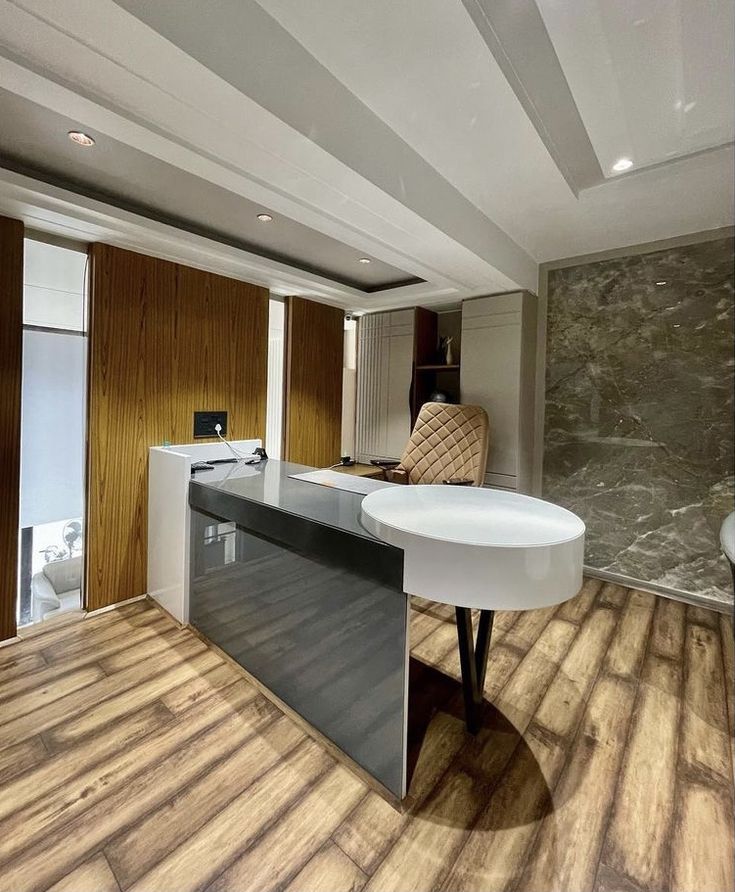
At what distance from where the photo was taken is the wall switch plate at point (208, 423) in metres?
2.74

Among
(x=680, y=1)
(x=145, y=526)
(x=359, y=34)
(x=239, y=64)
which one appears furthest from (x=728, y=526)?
(x=145, y=526)

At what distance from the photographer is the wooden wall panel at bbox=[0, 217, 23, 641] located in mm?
1958

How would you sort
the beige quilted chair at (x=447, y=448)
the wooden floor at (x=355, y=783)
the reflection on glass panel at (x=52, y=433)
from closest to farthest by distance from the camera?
the wooden floor at (x=355, y=783) < the reflection on glass panel at (x=52, y=433) < the beige quilted chair at (x=447, y=448)

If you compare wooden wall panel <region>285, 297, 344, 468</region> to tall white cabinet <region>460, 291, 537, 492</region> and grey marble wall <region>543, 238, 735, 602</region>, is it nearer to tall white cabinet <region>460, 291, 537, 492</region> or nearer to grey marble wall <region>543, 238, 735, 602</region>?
tall white cabinet <region>460, 291, 537, 492</region>

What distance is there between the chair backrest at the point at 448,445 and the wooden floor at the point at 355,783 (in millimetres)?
1146

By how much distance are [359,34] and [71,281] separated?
1962 mm

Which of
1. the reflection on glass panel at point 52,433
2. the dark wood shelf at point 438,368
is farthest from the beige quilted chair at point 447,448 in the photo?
the reflection on glass panel at point 52,433

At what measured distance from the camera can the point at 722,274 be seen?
2.44 meters

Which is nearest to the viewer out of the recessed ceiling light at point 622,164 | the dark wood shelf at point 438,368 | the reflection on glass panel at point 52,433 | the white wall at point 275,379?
the recessed ceiling light at point 622,164

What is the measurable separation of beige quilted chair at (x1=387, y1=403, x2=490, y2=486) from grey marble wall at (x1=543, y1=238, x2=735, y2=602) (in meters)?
0.75

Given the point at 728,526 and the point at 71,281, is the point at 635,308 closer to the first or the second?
the point at 728,526

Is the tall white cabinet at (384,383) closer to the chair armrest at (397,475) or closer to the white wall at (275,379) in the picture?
the chair armrest at (397,475)

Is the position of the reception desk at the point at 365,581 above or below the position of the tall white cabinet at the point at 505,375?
below

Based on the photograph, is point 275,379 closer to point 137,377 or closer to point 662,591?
point 137,377
